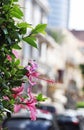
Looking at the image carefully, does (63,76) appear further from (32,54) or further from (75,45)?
(32,54)

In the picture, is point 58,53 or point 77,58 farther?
point 77,58

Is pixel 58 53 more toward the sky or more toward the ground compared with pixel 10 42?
more toward the ground

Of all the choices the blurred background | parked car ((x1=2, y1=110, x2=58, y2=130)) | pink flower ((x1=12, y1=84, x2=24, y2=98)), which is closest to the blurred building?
the blurred background

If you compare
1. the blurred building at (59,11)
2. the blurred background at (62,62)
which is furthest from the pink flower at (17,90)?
the blurred building at (59,11)

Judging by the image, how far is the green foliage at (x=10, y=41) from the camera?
11.1 ft

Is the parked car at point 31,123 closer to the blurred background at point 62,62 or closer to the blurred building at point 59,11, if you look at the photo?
the blurred background at point 62,62

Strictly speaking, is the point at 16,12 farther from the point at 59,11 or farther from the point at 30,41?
the point at 59,11

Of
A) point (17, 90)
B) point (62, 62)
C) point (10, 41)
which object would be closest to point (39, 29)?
point (10, 41)

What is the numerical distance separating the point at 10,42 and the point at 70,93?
70094 millimetres

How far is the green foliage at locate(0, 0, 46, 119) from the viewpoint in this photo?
11.1 ft

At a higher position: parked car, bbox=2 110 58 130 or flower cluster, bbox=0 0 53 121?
flower cluster, bbox=0 0 53 121

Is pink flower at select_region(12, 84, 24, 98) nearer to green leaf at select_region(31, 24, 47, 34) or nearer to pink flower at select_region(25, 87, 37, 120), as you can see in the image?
pink flower at select_region(25, 87, 37, 120)

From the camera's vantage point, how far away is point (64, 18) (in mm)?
107312

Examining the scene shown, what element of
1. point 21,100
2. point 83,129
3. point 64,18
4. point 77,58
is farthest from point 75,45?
point 21,100
